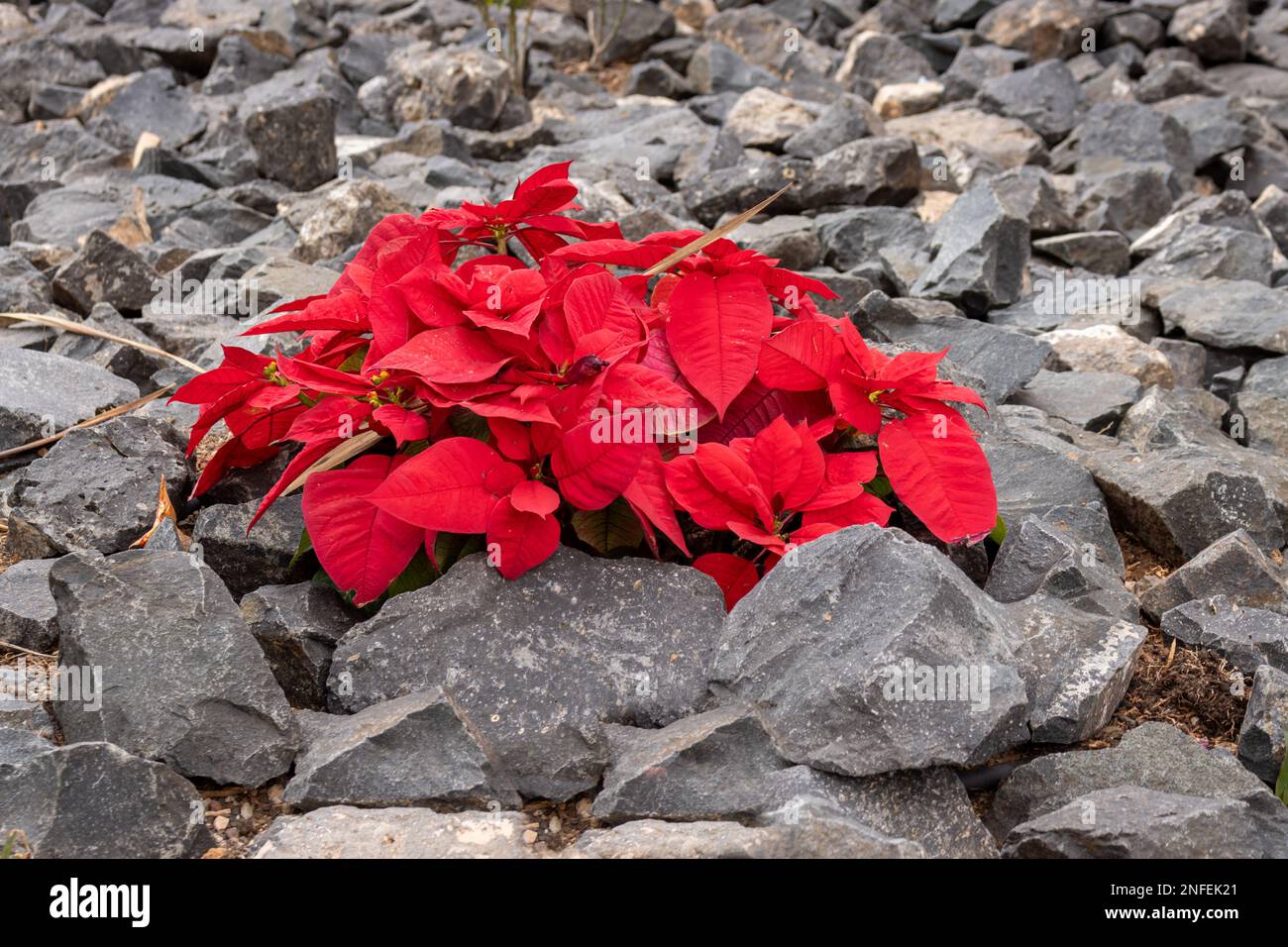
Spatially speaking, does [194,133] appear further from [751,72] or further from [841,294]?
[841,294]

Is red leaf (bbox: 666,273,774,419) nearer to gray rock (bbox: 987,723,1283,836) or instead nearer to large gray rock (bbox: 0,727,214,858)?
gray rock (bbox: 987,723,1283,836)

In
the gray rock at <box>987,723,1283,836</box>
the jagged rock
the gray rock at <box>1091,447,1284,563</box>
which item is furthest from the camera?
the jagged rock

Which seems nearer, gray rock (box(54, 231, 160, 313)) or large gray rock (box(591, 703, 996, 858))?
large gray rock (box(591, 703, 996, 858))

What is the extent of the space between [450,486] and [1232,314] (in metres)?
3.10

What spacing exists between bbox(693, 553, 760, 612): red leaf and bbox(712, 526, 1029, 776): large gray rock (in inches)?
7.5

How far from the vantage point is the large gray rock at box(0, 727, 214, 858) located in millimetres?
1573

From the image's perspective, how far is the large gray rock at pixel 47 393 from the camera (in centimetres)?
271

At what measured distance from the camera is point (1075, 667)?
1928 mm

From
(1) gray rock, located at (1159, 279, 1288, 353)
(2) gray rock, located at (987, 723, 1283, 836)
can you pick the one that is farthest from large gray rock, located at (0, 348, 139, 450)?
(1) gray rock, located at (1159, 279, 1288, 353)

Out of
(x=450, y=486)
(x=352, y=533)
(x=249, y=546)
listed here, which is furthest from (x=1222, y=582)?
(x=249, y=546)

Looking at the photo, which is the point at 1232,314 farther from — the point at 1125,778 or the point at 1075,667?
the point at 1125,778

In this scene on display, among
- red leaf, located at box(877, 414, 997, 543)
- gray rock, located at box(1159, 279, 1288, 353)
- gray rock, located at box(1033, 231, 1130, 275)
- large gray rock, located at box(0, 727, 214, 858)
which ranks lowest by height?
gray rock, located at box(1033, 231, 1130, 275)

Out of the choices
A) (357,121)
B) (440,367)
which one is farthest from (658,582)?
(357,121)

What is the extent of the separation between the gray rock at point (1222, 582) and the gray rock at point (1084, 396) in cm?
90
